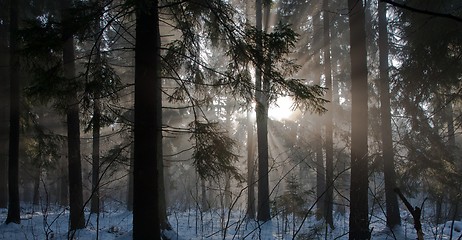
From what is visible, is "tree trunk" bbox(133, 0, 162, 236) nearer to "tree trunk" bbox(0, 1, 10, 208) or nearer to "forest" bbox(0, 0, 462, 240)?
"forest" bbox(0, 0, 462, 240)

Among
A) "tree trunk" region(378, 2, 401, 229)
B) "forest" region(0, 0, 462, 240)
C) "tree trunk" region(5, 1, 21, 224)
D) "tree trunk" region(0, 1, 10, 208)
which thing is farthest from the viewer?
"tree trunk" region(0, 1, 10, 208)

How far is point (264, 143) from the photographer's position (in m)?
16.3

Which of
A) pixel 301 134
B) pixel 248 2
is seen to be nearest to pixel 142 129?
pixel 248 2

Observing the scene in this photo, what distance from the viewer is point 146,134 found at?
6.03m

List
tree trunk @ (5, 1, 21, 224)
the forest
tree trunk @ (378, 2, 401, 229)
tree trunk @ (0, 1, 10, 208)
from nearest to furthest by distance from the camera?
the forest
tree trunk @ (5, 1, 21, 224)
tree trunk @ (378, 2, 401, 229)
tree trunk @ (0, 1, 10, 208)

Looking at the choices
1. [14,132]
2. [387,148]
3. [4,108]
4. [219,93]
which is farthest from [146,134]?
[4,108]

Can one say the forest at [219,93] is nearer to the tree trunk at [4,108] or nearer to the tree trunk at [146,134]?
the tree trunk at [146,134]

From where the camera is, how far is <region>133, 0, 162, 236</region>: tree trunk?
5.92 meters

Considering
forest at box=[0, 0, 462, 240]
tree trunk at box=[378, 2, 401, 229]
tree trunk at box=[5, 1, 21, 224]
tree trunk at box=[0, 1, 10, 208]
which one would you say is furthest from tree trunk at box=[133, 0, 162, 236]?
tree trunk at box=[0, 1, 10, 208]

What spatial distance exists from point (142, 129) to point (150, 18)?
5.87ft

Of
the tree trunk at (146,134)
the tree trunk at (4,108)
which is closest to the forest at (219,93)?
the tree trunk at (146,134)

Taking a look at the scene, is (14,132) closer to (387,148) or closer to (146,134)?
(146,134)

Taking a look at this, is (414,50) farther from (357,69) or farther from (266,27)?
(266,27)

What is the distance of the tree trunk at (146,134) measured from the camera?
5918mm
